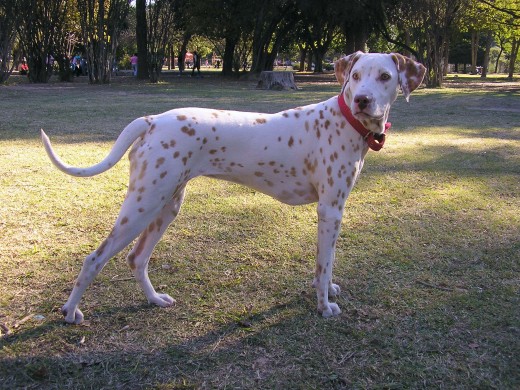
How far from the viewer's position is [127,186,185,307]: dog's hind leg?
339 centimetres

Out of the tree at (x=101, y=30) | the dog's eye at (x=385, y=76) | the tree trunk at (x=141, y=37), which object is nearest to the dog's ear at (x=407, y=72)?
the dog's eye at (x=385, y=76)

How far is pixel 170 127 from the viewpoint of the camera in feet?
10.0

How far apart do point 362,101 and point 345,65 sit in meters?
0.59

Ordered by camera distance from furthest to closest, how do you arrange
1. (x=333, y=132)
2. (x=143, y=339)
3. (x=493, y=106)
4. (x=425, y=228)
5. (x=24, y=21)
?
(x=24, y=21)
(x=493, y=106)
(x=425, y=228)
(x=333, y=132)
(x=143, y=339)

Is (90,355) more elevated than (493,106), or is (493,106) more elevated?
(493,106)

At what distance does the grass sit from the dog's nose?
1386 millimetres

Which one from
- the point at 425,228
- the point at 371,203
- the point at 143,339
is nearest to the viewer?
the point at 143,339

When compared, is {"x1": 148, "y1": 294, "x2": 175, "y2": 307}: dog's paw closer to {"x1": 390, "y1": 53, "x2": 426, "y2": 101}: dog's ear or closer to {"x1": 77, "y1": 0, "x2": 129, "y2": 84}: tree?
{"x1": 390, "y1": 53, "x2": 426, "y2": 101}: dog's ear

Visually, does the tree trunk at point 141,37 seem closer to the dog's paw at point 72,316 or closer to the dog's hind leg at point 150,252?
the dog's hind leg at point 150,252

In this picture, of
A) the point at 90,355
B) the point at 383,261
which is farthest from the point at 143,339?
the point at 383,261

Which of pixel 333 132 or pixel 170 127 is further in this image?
pixel 333 132

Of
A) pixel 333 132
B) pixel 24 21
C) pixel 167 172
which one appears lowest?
pixel 167 172

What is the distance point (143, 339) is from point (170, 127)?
1307 mm

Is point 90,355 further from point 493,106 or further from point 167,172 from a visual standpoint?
point 493,106
